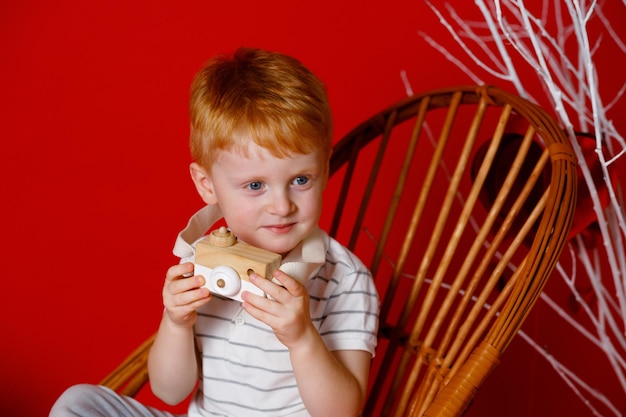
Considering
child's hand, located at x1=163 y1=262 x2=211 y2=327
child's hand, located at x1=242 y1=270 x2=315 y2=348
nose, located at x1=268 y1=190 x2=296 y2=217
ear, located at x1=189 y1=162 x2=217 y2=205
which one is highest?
nose, located at x1=268 y1=190 x2=296 y2=217

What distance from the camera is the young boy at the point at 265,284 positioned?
1.05 meters

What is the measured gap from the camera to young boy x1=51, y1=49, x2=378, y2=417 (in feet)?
3.46

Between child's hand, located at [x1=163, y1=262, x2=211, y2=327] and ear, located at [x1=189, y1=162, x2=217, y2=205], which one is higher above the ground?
ear, located at [x1=189, y1=162, x2=217, y2=205]

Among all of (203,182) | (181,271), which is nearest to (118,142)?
(203,182)

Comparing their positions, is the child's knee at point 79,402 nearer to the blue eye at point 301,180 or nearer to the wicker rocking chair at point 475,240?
the wicker rocking chair at point 475,240

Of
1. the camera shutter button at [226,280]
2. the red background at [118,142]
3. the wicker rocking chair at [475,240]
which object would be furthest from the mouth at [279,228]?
the red background at [118,142]

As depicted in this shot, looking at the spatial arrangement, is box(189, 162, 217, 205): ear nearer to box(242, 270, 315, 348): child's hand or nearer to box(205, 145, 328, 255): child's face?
box(205, 145, 328, 255): child's face

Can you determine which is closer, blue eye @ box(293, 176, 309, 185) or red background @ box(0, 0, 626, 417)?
blue eye @ box(293, 176, 309, 185)

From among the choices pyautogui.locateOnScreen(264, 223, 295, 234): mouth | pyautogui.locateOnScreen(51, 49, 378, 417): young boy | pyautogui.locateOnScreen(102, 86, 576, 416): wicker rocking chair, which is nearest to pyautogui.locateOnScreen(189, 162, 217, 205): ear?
pyautogui.locateOnScreen(51, 49, 378, 417): young boy

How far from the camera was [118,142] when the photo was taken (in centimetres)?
191

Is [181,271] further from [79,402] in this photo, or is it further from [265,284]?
[79,402]

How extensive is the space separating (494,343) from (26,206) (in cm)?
127

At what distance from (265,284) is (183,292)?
139mm

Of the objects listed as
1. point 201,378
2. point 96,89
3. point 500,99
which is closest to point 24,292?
point 96,89
